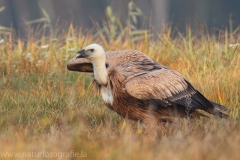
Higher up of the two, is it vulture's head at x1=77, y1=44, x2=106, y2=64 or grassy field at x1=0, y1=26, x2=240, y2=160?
vulture's head at x1=77, y1=44, x2=106, y2=64

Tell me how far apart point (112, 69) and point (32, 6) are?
24480 mm

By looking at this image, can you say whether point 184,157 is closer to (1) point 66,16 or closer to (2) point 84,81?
(2) point 84,81

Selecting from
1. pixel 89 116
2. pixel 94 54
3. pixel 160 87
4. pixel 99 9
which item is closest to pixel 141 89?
pixel 160 87

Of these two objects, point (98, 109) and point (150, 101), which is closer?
point (150, 101)

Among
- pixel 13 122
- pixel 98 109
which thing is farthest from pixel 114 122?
pixel 13 122

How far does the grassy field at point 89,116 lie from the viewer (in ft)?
14.1

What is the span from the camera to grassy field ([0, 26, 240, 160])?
4.31 metres

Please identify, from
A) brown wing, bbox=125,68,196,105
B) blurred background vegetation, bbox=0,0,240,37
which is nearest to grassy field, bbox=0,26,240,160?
brown wing, bbox=125,68,196,105

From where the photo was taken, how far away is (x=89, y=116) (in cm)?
622

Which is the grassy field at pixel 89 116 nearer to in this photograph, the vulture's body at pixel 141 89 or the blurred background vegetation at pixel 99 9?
the vulture's body at pixel 141 89

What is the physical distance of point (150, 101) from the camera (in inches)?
225

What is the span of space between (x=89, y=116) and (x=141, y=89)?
0.80 m

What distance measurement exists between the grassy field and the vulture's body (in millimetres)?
123

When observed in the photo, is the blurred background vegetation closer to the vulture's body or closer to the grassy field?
the grassy field
